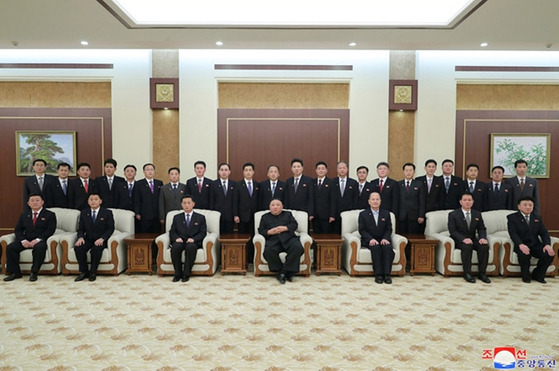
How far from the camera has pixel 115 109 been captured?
7875 millimetres

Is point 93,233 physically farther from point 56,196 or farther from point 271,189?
point 271,189

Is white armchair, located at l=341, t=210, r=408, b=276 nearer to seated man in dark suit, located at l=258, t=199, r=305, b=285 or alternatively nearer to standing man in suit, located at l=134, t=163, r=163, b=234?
seated man in dark suit, located at l=258, t=199, r=305, b=285

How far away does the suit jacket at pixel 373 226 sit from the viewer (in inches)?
A: 230

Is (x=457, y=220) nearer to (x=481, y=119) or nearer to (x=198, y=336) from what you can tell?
(x=481, y=119)

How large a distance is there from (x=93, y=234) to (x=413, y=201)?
4.90m

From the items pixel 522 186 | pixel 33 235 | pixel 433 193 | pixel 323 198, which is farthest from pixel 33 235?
pixel 522 186

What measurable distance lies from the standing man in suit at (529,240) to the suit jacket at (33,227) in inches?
263

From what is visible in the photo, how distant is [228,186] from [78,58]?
4.21 m

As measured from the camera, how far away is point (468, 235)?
5.88 metres

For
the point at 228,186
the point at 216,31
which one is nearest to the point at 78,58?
the point at 216,31

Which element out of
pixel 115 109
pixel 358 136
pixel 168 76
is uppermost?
pixel 168 76

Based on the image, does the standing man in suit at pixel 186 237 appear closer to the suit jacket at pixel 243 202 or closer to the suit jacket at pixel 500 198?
the suit jacket at pixel 243 202

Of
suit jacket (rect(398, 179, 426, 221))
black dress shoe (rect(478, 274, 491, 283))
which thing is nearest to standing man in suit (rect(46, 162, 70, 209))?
suit jacket (rect(398, 179, 426, 221))

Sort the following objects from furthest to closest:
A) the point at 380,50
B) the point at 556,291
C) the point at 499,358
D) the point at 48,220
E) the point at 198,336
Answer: the point at 380,50
the point at 48,220
the point at 556,291
the point at 198,336
the point at 499,358
